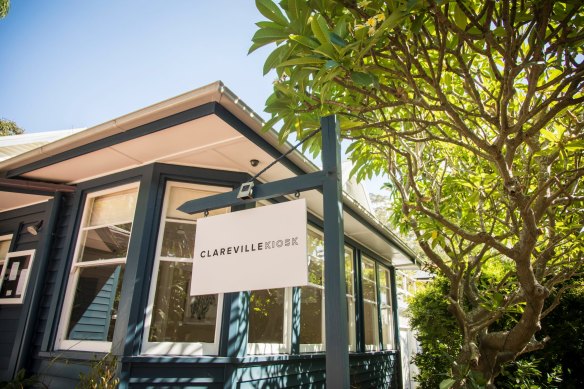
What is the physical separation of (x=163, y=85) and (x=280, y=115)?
236 inches

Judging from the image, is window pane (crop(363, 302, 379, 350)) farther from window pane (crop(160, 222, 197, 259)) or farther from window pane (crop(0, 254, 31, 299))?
window pane (crop(0, 254, 31, 299))

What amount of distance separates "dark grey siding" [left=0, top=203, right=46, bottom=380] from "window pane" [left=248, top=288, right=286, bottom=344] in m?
2.64

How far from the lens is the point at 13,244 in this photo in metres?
4.75

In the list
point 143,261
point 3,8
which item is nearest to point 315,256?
point 143,261

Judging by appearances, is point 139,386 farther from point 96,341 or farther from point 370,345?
point 370,345

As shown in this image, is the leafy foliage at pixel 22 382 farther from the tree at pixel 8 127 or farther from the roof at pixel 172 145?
the tree at pixel 8 127

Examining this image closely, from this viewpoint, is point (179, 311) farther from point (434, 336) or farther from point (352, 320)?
point (434, 336)

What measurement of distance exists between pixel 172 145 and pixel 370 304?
5.53 meters

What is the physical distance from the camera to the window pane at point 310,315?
473cm

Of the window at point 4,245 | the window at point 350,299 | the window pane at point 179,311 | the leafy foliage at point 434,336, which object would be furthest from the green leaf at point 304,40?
the leafy foliage at point 434,336

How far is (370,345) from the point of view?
22.7 ft

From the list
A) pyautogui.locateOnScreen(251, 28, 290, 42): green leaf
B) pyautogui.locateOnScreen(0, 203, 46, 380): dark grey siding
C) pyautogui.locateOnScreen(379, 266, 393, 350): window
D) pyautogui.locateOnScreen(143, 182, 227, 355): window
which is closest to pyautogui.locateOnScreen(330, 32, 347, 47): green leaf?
pyautogui.locateOnScreen(251, 28, 290, 42): green leaf

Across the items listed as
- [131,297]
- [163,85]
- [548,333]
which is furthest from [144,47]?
[548,333]

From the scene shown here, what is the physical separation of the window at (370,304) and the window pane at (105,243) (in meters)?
4.41
